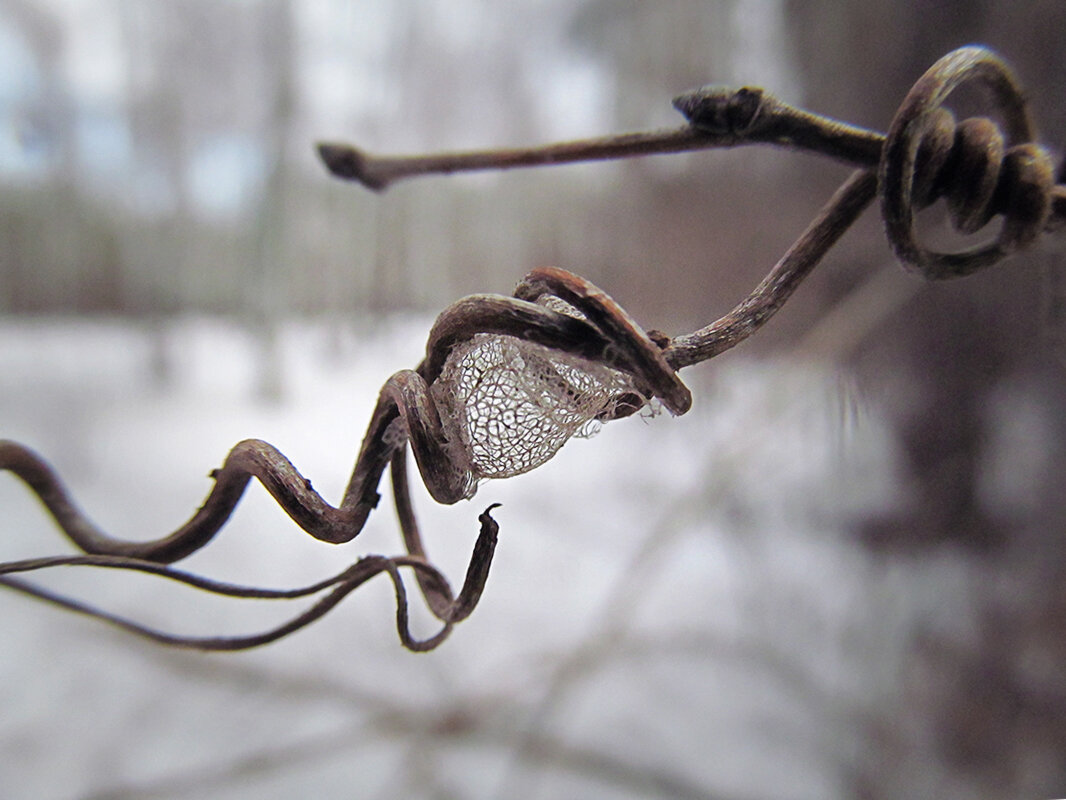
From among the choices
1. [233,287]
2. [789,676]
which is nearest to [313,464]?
[233,287]

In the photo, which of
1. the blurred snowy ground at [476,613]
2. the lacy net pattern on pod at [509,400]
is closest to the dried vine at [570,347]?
the lacy net pattern on pod at [509,400]

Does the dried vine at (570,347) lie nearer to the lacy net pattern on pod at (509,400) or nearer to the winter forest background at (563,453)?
the lacy net pattern on pod at (509,400)

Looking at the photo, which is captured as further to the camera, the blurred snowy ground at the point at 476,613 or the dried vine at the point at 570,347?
the blurred snowy ground at the point at 476,613

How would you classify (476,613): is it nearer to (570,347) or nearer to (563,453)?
(563,453)

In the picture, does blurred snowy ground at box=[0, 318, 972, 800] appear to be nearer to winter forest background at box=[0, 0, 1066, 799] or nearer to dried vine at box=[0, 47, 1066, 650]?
winter forest background at box=[0, 0, 1066, 799]

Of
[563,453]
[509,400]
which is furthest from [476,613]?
[509,400]

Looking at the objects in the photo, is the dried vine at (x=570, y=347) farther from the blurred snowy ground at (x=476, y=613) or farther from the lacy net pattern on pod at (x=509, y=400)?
the blurred snowy ground at (x=476, y=613)

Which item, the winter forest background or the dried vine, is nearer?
the dried vine

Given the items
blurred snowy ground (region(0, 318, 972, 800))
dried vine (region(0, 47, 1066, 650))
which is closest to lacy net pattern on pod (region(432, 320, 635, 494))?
dried vine (region(0, 47, 1066, 650))

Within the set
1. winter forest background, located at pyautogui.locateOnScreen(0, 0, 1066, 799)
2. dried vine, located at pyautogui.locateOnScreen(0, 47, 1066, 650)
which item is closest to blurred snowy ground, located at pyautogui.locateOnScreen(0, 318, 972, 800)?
winter forest background, located at pyautogui.locateOnScreen(0, 0, 1066, 799)
